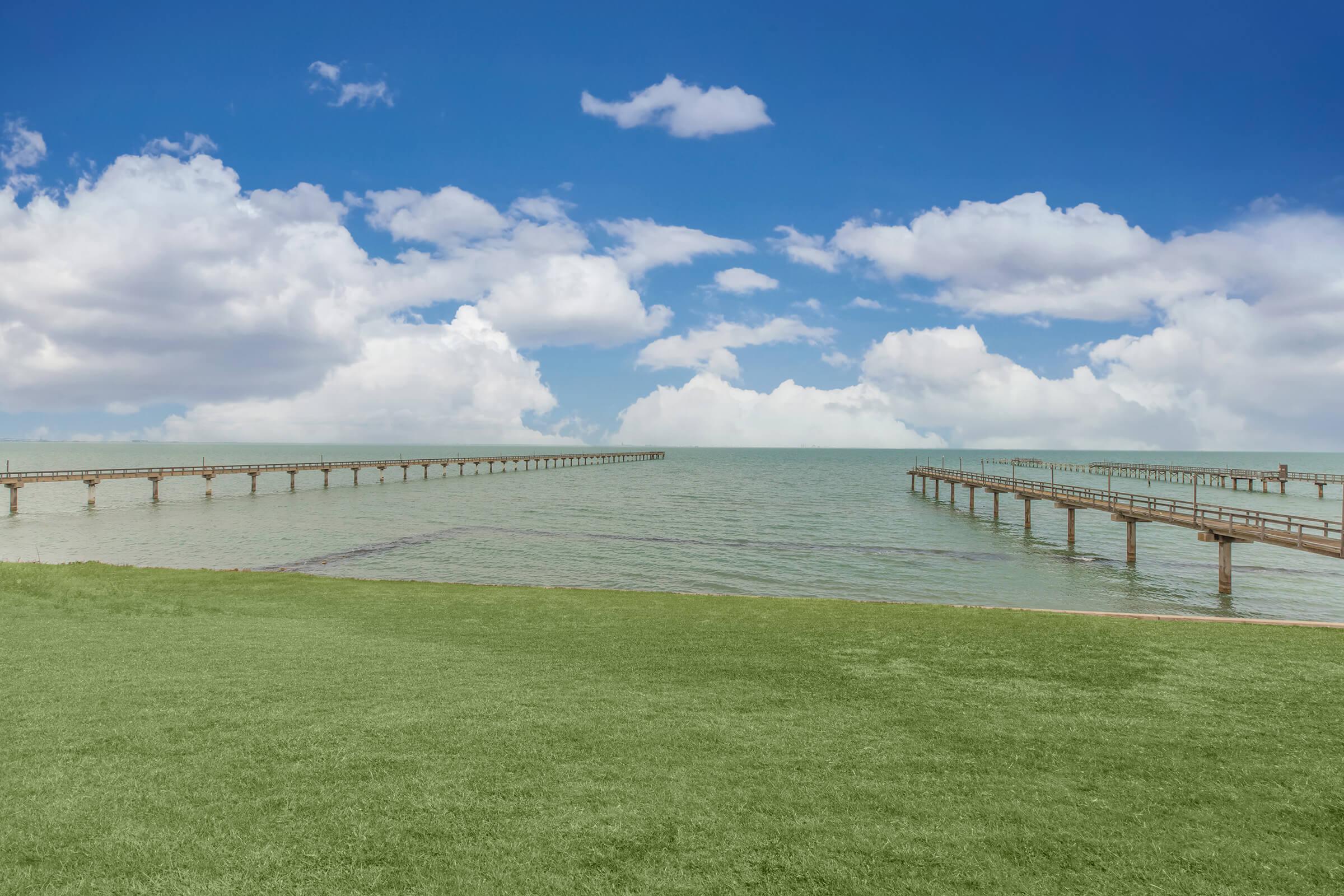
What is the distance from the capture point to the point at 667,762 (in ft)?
23.5

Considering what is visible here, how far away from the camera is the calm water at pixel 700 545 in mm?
27281

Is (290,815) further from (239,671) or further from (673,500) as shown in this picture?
(673,500)

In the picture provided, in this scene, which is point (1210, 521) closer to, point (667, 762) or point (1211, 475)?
point (667, 762)

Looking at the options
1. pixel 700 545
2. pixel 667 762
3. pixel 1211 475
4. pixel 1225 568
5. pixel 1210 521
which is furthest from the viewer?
pixel 1211 475

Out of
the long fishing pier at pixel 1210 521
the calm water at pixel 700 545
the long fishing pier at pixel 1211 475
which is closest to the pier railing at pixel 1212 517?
the long fishing pier at pixel 1210 521

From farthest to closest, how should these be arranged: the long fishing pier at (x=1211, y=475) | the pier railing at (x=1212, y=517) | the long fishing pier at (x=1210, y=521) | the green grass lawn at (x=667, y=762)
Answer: the long fishing pier at (x=1211, y=475)
the long fishing pier at (x=1210, y=521)
the pier railing at (x=1212, y=517)
the green grass lawn at (x=667, y=762)

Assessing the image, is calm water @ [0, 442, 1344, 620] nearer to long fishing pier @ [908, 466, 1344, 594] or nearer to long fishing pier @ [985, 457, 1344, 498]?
long fishing pier @ [908, 466, 1344, 594]

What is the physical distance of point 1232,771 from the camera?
23.1ft

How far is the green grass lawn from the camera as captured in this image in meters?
5.39

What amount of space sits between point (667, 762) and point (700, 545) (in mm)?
30503

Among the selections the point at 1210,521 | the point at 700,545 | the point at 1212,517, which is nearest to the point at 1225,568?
the point at 1210,521

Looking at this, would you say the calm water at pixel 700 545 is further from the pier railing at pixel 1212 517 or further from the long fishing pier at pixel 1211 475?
the long fishing pier at pixel 1211 475

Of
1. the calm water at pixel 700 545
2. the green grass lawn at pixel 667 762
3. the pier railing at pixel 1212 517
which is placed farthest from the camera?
the calm water at pixel 700 545

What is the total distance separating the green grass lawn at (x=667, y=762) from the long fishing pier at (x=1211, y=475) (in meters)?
50.1
